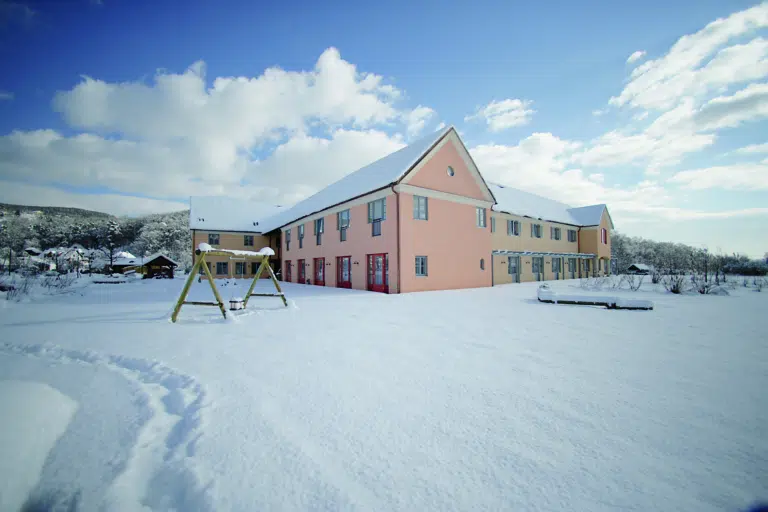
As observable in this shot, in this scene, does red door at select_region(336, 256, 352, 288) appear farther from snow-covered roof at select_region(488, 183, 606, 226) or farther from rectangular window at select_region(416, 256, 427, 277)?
snow-covered roof at select_region(488, 183, 606, 226)

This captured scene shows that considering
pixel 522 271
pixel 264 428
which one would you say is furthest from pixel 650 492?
pixel 522 271

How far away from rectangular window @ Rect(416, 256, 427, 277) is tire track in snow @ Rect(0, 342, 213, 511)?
13.3 metres

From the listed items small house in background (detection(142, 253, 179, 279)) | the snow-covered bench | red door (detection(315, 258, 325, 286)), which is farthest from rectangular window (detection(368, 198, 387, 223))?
small house in background (detection(142, 253, 179, 279))

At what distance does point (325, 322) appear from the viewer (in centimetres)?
825

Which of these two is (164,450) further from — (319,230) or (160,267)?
(160,267)

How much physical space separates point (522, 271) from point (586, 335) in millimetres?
20636

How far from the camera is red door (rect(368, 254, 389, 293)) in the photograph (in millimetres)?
16875

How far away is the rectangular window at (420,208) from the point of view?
1705cm

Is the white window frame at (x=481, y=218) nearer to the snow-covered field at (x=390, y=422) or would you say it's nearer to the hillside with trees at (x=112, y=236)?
the snow-covered field at (x=390, y=422)

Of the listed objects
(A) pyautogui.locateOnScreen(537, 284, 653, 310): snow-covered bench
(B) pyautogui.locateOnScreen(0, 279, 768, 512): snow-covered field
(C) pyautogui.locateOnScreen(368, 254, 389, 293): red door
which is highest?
(C) pyautogui.locateOnScreen(368, 254, 389, 293): red door

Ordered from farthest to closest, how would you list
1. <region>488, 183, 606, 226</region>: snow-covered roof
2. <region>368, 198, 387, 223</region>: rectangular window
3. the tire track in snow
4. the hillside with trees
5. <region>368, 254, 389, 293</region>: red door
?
the hillside with trees
<region>488, 183, 606, 226</region>: snow-covered roof
<region>368, 198, 387, 223</region>: rectangular window
<region>368, 254, 389, 293</region>: red door
the tire track in snow

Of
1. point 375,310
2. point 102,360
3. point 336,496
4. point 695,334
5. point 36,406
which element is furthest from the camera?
point 375,310

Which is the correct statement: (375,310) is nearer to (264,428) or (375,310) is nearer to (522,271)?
(264,428)

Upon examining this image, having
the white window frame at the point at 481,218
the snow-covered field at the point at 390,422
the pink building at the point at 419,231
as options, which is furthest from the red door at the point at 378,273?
the snow-covered field at the point at 390,422
